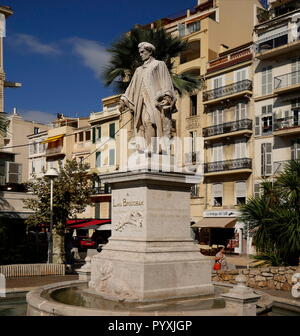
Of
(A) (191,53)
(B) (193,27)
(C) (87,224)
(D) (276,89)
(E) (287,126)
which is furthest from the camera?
(A) (191,53)

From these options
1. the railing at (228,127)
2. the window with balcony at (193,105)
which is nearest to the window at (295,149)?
the railing at (228,127)

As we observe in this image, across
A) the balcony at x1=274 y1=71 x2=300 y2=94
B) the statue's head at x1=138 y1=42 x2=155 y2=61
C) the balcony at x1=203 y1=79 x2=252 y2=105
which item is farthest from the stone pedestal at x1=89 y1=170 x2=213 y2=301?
the balcony at x1=203 y1=79 x2=252 y2=105

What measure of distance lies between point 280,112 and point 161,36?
53.5ft

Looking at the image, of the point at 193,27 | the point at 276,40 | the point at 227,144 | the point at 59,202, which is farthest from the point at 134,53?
the point at 193,27

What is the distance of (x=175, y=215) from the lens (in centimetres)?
1064

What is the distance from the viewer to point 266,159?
4091 centimetres

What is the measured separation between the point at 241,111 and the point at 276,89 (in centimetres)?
424

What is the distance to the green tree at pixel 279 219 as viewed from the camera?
16.8 metres

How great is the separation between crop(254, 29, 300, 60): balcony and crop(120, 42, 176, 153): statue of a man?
29242mm

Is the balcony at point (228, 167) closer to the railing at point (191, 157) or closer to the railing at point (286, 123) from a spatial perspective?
the railing at point (191, 157)

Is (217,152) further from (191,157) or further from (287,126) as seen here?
(287,126)
